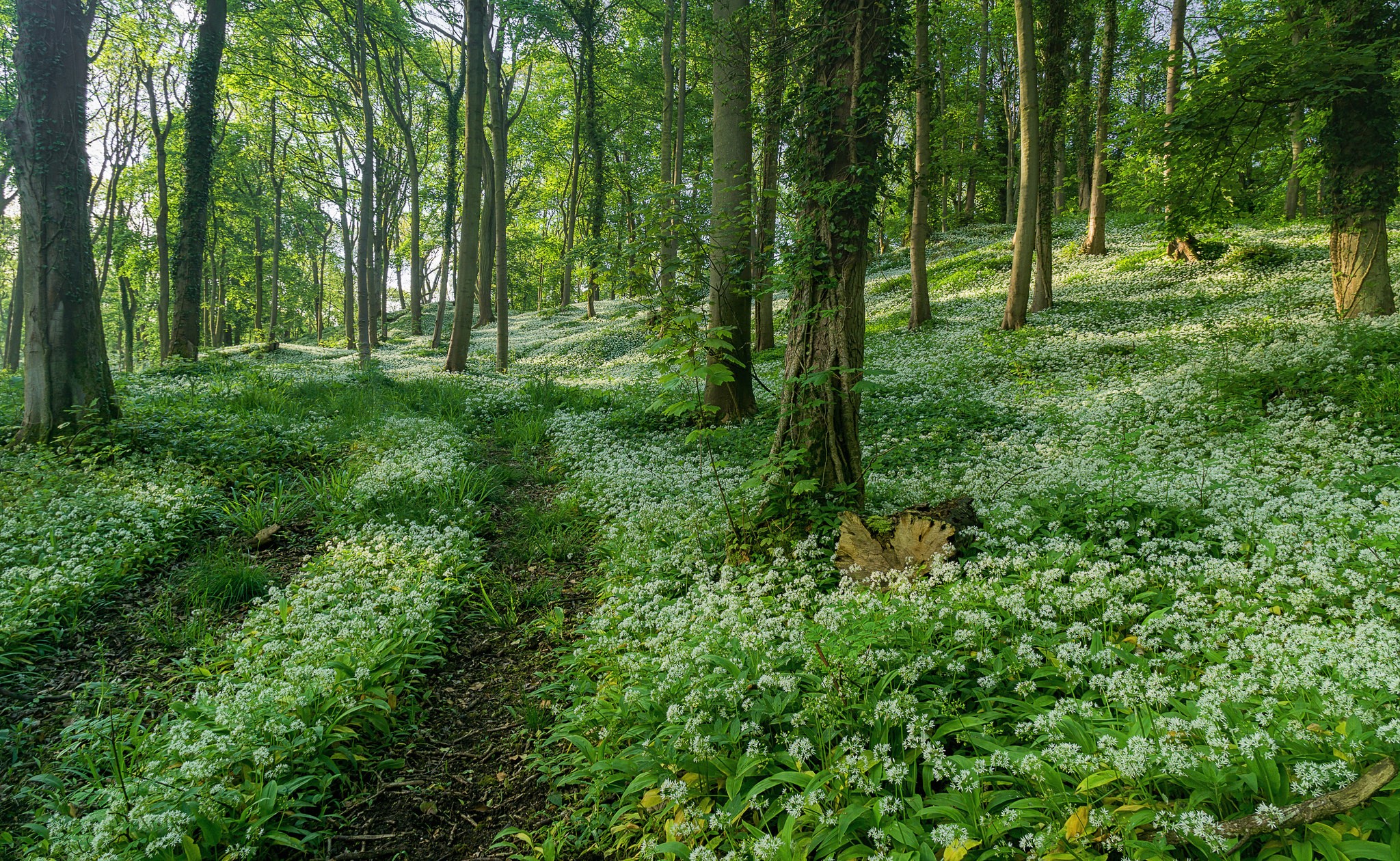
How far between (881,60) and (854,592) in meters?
4.57

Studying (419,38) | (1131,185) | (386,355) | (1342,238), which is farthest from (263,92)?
(1342,238)

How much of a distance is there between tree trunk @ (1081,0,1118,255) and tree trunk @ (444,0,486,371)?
58.2 ft

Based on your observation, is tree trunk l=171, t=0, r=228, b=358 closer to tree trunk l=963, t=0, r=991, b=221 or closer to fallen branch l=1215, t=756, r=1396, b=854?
fallen branch l=1215, t=756, r=1396, b=854

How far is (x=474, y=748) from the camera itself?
410 centimetres

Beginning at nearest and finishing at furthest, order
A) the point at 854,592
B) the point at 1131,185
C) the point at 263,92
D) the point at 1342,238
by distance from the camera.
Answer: the point at 854,592
the point at 1342,238
the point at 1131,185
the point at 263,92

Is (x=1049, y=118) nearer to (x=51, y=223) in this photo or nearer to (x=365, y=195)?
(x=365, y=195)

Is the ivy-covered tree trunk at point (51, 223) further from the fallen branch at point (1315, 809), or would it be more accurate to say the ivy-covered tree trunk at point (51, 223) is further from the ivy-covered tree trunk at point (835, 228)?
the fallen branch at point (1315, 809)

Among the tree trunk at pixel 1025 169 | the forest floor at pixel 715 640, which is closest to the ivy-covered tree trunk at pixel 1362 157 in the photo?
the forest floor at pixel 715 640

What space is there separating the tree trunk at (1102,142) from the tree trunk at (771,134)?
1245cm

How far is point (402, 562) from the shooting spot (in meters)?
5.88

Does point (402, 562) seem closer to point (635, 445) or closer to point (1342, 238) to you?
point (635, 445)

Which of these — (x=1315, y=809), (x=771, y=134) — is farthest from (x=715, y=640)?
(x=771, y=134)

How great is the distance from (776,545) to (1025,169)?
42.1ft

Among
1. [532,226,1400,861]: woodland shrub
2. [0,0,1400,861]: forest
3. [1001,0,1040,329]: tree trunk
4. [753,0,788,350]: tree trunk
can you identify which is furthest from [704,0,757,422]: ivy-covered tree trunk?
[1001,0,1040,329]: tree trunk
